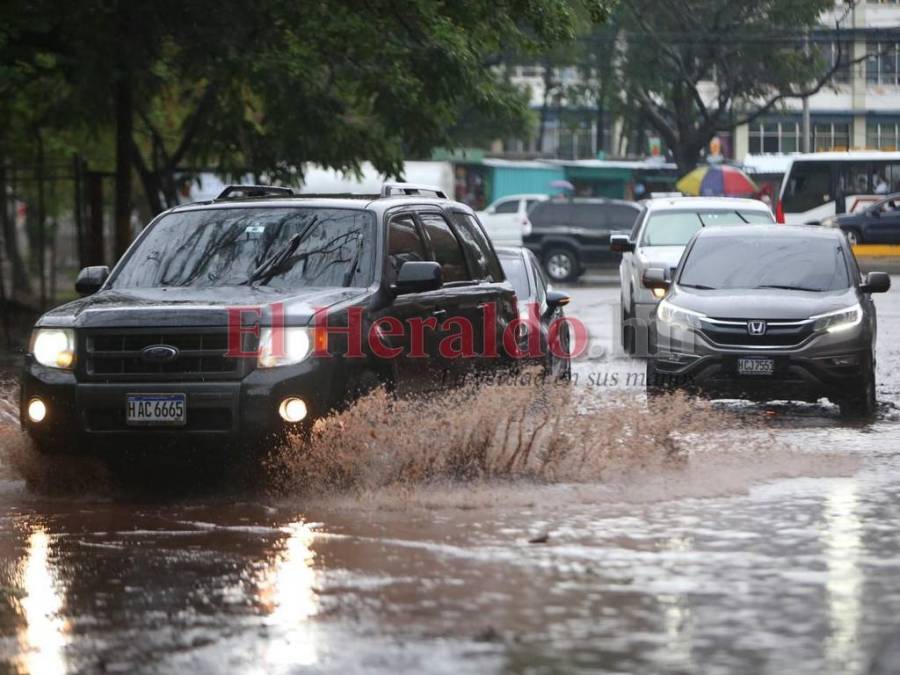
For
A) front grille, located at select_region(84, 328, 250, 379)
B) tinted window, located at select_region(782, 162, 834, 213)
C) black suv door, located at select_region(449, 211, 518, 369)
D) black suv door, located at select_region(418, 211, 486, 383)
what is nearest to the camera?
front grille, located at select_region(84, 328, 250, 379)

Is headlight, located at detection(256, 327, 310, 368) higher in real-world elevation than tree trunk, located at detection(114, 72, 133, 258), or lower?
lower

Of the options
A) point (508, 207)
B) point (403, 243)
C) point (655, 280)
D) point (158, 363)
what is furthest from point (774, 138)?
point (158, 363)

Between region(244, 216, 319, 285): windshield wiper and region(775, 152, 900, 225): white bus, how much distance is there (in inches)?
1393

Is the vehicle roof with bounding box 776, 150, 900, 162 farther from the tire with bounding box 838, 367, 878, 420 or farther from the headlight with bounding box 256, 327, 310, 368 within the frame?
the headlight with bounding box 256, 327, 310, 368

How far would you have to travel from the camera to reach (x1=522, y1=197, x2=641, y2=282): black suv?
4084 cm

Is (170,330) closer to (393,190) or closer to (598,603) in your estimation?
(393,190)

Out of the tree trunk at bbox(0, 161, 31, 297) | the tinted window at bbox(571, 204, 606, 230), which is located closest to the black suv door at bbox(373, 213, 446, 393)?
the tree trunk at bbox(0, 161, 31, 297)

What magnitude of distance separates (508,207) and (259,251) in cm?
3782

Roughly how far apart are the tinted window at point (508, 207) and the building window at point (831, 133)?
32188 mm

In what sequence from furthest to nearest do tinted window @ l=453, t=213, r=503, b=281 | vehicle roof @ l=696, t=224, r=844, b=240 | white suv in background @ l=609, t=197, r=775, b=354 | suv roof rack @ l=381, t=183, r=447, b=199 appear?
white suv in background @ l=609, t=197, r=775, b=354, vehicle roof @ l=696, t=224, r=844, b=240, tinted window @ l=453, t=213, r=503, b=281, suv roof rack @ l=381, t=183, r=447, b=199

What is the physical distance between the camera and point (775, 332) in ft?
46.5

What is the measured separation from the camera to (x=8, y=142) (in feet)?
103

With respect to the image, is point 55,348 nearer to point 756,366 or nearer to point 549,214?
point 756,366

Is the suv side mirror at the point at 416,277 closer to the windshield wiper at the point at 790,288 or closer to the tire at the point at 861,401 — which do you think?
the tire at the point at 861,401
